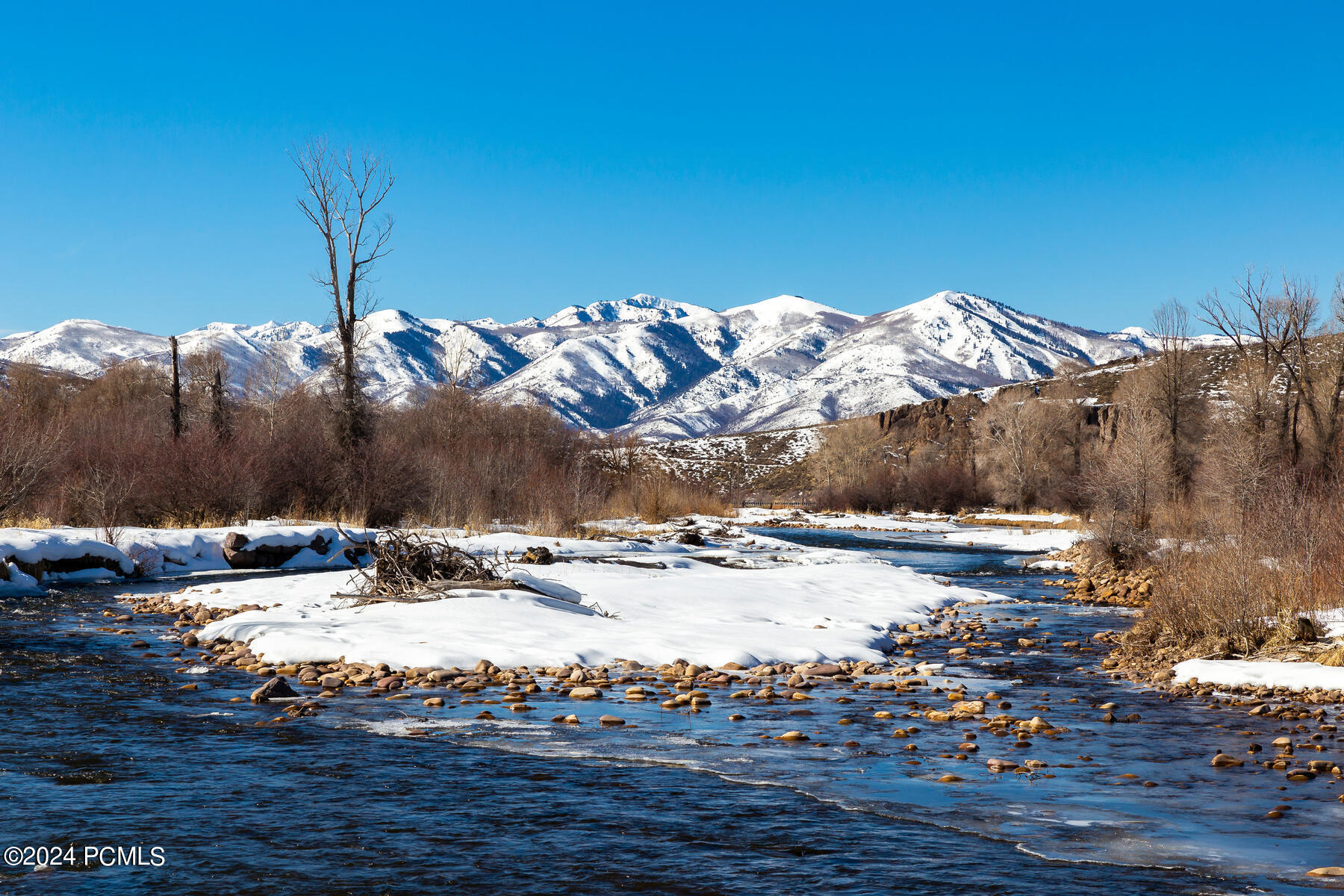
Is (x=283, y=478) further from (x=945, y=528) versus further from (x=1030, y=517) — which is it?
(x=1030, y=517)

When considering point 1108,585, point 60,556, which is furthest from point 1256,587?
point 60,556

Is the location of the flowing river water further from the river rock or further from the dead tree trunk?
the dead tree trunk

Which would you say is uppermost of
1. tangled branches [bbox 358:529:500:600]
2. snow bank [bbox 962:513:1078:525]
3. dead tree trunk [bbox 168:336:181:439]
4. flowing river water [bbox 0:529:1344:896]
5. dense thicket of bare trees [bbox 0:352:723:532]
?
dead tree trunk [bbox 168:336:181:439]

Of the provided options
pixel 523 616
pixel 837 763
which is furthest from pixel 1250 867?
pixel 523 616

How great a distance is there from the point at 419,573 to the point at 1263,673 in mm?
11227

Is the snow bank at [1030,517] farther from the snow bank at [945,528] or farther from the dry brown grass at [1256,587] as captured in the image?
the dry brown grass at [1256,587]

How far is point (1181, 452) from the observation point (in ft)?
179

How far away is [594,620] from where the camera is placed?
46.4 ft

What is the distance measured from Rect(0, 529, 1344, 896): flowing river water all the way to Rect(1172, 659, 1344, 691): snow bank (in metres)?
1.03

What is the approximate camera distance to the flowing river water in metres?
5.20

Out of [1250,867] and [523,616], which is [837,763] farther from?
[523,616]

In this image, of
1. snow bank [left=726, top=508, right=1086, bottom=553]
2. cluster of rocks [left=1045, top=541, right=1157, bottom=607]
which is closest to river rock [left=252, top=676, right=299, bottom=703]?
cluster of rocks [left=1045, top=541, right=1157, bottom=607]

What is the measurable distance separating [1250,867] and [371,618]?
428 inches

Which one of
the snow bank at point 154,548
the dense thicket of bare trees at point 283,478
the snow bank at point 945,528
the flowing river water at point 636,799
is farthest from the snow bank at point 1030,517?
the flowing river water at point 636,799
